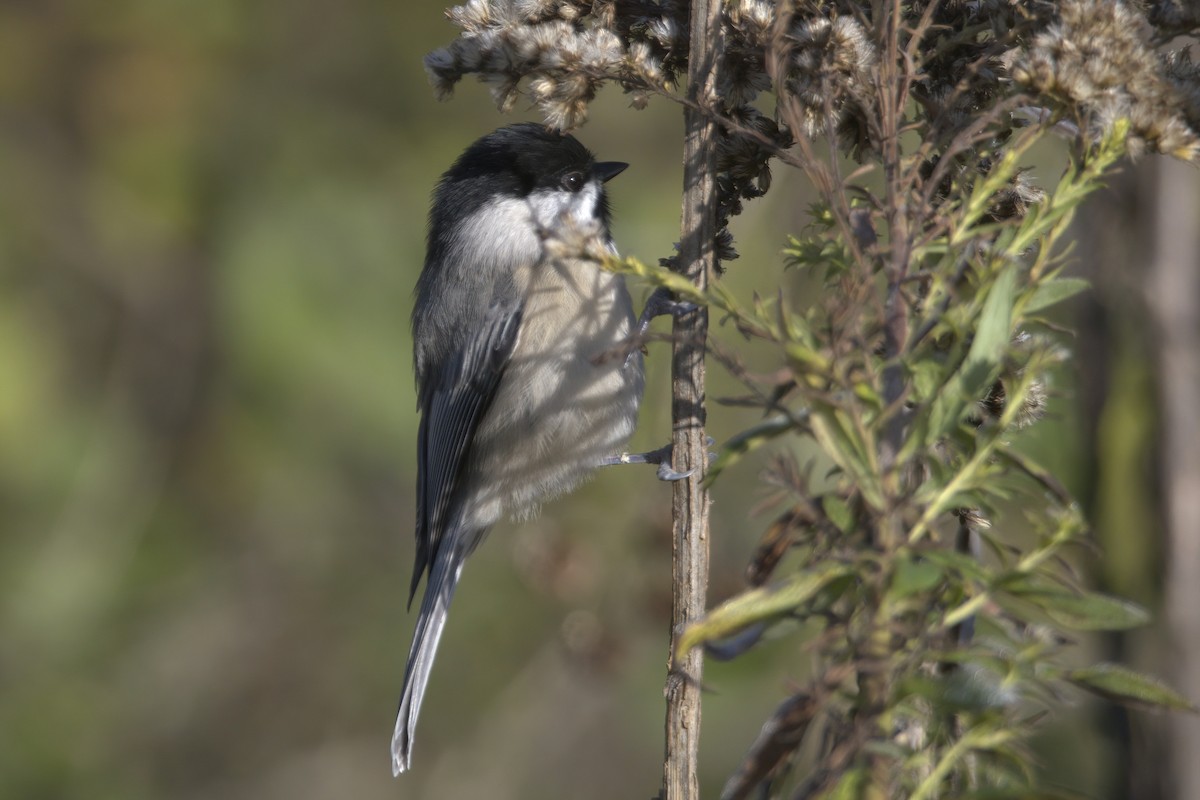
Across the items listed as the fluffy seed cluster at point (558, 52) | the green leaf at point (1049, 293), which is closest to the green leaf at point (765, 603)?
the green leaf at point (1049, 293)

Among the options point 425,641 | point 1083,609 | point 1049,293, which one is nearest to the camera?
point 1083,609

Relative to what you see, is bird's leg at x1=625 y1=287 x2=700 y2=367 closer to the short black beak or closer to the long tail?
the short black beak

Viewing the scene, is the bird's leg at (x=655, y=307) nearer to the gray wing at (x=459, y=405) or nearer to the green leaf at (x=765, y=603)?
the gray wing at (x=459, y=405)

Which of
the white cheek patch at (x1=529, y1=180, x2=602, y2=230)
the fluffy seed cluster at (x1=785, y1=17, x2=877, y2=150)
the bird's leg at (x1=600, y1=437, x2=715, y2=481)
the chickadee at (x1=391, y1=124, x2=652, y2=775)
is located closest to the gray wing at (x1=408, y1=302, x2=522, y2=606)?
the chickadee at (x1=391, y1=124, x2=652, y2=775)

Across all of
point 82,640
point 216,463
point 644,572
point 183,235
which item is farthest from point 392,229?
point 82,640

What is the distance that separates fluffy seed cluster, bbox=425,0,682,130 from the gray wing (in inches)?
47.2

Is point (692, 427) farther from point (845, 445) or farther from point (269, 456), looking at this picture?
point (269, 456)

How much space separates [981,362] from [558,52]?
0.65m

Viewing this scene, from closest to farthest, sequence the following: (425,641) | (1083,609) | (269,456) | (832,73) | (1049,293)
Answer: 1. (1083,609)
2. (1049,293)
3. (832,73)
4. (425,641)
5. (269,456)

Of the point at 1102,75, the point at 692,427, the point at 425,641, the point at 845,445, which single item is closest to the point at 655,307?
the point at 692,427

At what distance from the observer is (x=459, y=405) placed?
98.0 inches

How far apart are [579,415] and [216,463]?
1.26m

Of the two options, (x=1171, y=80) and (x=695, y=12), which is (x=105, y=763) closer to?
(x=695, y=12)

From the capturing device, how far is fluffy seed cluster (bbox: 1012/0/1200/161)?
2.63 feet
